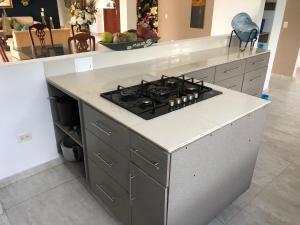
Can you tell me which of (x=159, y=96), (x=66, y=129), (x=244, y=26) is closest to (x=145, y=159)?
(x=159, y=96)

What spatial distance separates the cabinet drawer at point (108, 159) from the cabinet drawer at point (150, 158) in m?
0.13

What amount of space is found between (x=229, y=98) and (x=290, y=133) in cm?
178

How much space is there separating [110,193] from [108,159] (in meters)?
0.26

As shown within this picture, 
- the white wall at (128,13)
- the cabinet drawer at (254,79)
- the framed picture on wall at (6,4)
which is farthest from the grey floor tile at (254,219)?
the framed picture on wall at (6,4)

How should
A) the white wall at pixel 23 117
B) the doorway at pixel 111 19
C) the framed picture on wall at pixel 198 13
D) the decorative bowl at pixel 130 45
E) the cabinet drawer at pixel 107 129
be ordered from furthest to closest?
1. the doorway at pixel 111 19
2. the framed picture on wall at pixel 198 13
3. the decorative bowl at pixel 130 45
4. the white wall at pixel 23 117
5. the cabinet drawer at pixel 107 129

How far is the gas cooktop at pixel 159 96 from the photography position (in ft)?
4.56

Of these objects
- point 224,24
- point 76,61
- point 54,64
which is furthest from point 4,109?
point 224,24

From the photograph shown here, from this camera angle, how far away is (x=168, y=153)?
1.04m

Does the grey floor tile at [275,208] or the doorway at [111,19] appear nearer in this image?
the grey floor tile at [275,208]

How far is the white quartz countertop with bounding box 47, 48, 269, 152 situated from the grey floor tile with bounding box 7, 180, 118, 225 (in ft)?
2.71

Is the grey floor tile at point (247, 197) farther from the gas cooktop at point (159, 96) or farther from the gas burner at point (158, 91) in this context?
the gas burner at point (158, 91)

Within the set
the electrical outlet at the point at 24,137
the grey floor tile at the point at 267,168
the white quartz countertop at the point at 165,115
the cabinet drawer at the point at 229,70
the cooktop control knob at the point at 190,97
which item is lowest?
the grey floor tile at the point at 267,168

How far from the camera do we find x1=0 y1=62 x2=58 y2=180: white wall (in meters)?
1.83

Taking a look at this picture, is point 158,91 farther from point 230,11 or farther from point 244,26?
point 230,11
